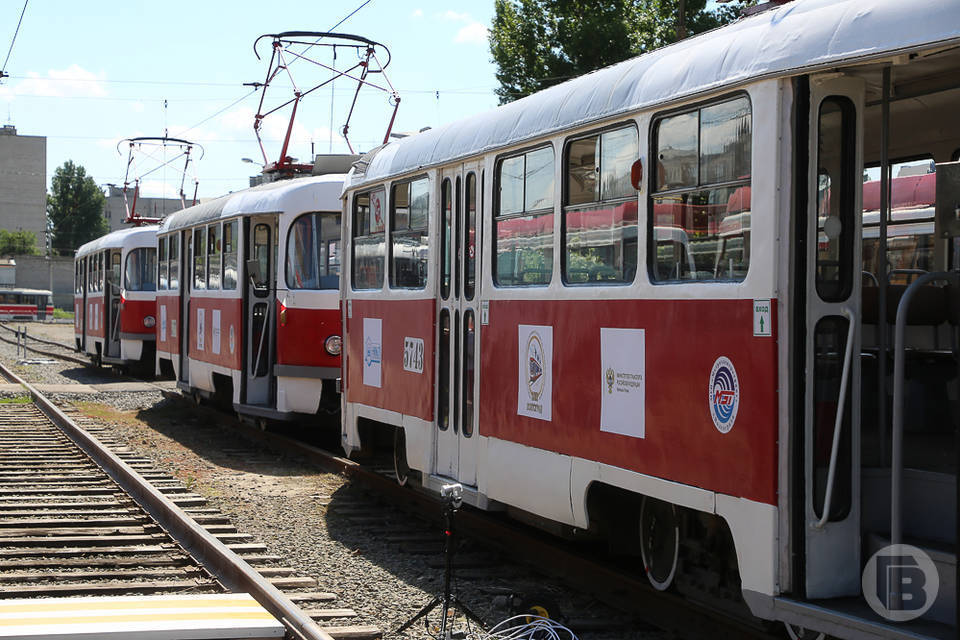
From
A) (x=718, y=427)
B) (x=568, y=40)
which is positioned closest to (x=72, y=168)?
(x=568, y=40)

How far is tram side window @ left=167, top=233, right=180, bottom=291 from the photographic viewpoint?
17781 mm

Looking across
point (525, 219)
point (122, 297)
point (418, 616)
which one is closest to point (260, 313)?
point (525, 219)

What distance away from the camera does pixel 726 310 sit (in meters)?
5.18

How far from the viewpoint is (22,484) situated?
11.0 metres

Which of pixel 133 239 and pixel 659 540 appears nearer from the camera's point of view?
pixel 659 540

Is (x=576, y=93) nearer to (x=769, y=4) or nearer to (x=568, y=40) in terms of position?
(x=769, y=4)

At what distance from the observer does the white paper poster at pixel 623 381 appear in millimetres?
5887

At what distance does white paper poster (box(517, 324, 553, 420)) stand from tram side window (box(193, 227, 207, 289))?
9.43 m

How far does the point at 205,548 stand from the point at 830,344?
4.68 metres

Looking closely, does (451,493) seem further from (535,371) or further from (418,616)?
(535,371)

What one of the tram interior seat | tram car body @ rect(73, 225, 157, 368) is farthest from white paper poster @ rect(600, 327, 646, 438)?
tram car body @ rect(73, 225, 157, 368)

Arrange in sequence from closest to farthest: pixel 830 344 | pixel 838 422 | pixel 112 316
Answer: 1. pixel 838 422
2. pixel 830 344
3. pixel 112 316

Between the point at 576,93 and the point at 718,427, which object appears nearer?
the point at 718,427

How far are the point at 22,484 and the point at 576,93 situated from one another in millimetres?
6844
